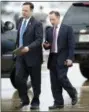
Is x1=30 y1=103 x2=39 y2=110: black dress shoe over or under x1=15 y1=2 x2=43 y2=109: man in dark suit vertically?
under

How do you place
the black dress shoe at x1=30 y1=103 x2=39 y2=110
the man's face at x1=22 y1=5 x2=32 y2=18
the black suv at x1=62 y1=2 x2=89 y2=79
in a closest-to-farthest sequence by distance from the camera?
the man's face at x1=22 y1=5 x2=32 y2=18
the black dress shoe at x1=30 y1=103 x2=39 y2=110
the black suv at x1=62 y1=2 x2=89 y2=79

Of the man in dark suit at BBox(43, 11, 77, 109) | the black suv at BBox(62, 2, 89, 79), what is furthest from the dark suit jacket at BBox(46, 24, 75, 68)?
the black suv at BBox(62, 2, 89, 79)

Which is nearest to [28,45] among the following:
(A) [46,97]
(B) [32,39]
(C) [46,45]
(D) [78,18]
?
(B) [32,39]

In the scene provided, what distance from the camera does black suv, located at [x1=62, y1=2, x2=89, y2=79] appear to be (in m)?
13.8

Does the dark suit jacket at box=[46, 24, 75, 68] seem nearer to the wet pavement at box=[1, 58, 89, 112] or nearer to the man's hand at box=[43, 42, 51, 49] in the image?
the man's hand at box=[43, 42, 51, 49]

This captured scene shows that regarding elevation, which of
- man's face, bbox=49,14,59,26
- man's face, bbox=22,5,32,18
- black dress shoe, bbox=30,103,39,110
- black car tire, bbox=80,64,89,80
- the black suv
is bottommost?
black car tire, bbox=80,64,89,80

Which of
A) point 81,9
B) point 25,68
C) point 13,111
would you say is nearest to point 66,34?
point 25,68

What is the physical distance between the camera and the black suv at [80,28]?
13797 millimetres

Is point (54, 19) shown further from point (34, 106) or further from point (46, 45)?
point (34, 106)

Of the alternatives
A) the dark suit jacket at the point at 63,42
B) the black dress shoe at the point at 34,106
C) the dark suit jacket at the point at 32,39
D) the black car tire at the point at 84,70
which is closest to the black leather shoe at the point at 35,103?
the black dress shoe at the point at 34,106

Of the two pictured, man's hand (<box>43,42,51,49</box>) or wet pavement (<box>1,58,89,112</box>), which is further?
Result: wet pavement (<box>1,58,89,112</box>)

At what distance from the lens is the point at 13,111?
1084 cm

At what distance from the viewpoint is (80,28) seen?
14047 mm

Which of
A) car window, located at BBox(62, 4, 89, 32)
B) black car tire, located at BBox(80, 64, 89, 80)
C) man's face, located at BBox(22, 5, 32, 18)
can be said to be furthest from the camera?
black car tire, located at BBox(80, 64, 89, 80)
